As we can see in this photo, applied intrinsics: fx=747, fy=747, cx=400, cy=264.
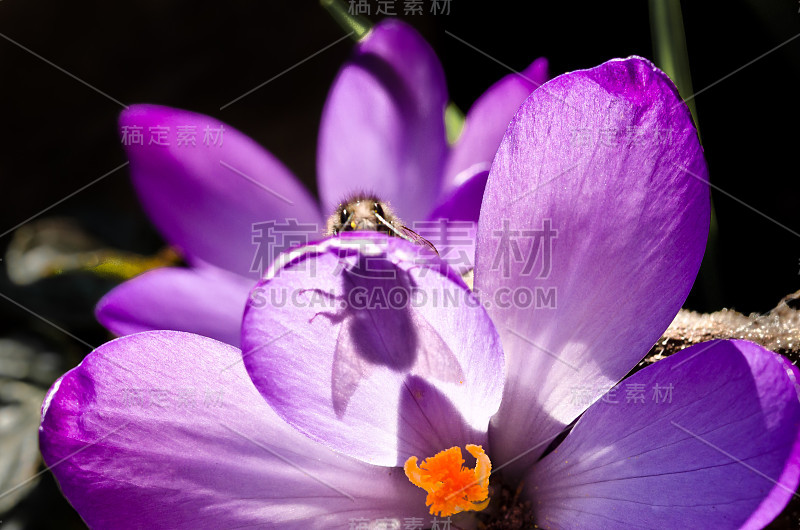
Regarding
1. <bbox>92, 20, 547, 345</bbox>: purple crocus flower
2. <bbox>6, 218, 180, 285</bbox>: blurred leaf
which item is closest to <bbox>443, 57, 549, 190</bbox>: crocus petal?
<bbox>92, 20, 547, 345</bbox>: purple crocus flower

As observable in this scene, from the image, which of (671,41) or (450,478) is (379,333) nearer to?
(450,478)

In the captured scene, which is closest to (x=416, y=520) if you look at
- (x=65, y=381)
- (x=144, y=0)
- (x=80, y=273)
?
(x=65, y=381)

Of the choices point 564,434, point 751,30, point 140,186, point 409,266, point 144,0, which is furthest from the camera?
point 144,0

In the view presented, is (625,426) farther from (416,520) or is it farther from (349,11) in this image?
(349,11)

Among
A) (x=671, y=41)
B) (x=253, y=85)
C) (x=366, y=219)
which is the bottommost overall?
(x=366, y=219)

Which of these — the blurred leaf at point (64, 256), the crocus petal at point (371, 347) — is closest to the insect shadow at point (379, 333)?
the crocus petal at point (371, 347)

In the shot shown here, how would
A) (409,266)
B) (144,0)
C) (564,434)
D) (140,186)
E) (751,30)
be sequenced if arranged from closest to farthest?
(409,266) → (564,434) → (140,186) → (751,30) → (144,0)

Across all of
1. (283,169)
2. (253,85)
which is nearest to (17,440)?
(283,169)
